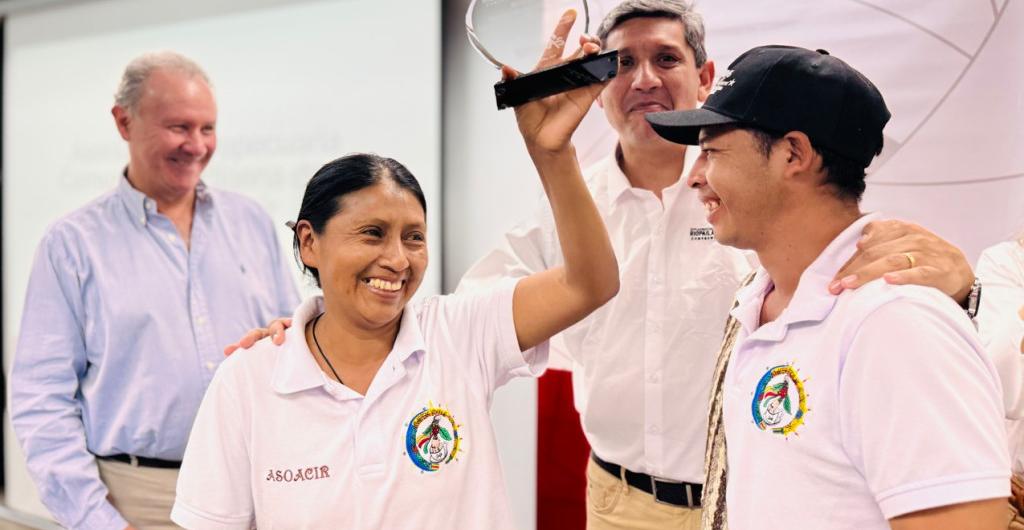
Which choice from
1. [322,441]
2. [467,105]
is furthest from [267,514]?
[467,105]

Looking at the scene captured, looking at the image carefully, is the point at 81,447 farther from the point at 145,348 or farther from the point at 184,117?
the point at 184,117

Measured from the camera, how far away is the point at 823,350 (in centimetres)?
127

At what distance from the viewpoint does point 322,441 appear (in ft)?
5.34

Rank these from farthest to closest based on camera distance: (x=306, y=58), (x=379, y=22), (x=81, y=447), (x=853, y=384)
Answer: (x=306, y=58), (x=379, y=22), (x=81, y=447), (x=853, y=384)

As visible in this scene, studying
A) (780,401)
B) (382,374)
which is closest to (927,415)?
(780,401)

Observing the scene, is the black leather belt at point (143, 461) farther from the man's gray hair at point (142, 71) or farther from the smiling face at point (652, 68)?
the smiling face at point (652, 68)

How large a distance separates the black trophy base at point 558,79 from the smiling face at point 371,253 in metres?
0.30

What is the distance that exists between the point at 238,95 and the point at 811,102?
3.09m

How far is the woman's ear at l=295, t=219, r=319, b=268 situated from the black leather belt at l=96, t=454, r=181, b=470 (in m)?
1.13

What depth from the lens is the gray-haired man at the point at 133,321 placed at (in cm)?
248

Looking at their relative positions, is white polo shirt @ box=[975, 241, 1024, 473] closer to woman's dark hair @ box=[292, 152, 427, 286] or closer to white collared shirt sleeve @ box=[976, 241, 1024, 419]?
white collared shirt sleeve @ box=[976, 241, 1024, 419]

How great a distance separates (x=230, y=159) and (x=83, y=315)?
1522 mm

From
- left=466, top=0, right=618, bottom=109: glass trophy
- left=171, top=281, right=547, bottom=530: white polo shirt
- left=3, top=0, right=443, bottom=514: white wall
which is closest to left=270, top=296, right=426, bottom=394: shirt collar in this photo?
left=171, top=281, right=547, bottom=530: white polo shirt

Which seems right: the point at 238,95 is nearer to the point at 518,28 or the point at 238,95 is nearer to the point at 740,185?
the point at 518,28
